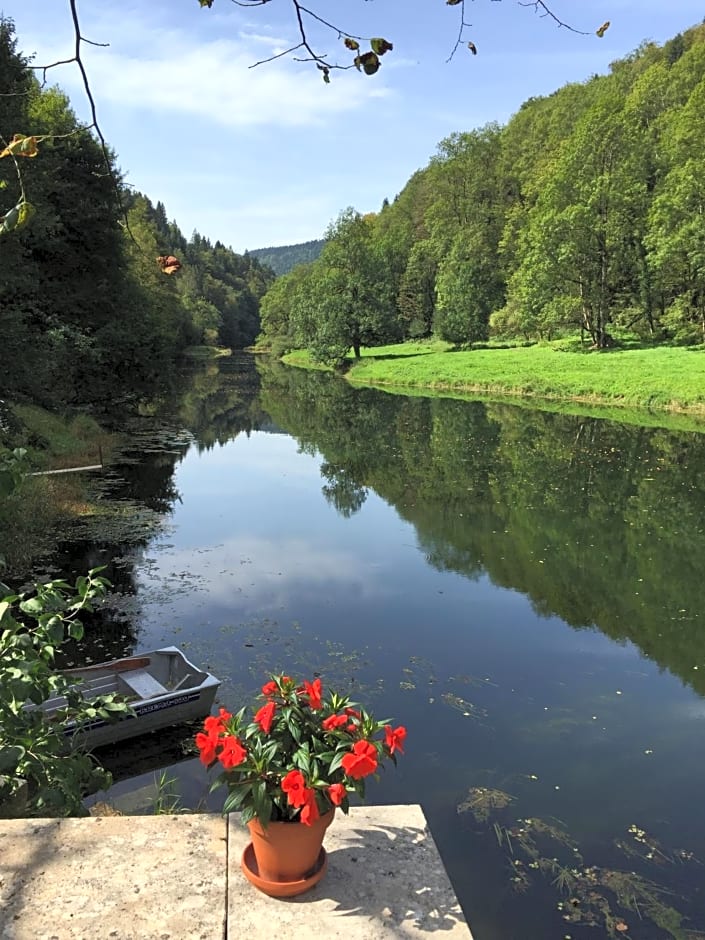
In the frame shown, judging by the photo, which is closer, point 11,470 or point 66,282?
point 11,470

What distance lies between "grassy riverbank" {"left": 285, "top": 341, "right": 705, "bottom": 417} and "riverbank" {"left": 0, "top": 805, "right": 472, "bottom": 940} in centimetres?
2957

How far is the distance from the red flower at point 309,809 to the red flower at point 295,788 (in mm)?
24

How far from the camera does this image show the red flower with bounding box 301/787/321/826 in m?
2.84

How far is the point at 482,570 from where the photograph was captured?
40.7ft

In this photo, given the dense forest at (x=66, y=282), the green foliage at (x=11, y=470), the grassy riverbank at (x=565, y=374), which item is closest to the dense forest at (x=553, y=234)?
the grassy riverbank at (x=565, y=374)

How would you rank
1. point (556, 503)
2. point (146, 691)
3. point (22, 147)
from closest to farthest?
point (22, 147) → point (146, 691) → point (556, 503)

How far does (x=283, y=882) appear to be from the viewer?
3035mm

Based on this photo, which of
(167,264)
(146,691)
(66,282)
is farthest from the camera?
(66,282)

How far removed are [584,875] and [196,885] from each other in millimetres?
3454

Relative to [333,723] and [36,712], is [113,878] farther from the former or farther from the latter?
[36,712]

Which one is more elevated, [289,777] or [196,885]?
[289,777]

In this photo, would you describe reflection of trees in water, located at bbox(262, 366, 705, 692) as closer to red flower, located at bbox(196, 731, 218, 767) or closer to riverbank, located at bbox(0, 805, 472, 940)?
riverbank, located at bbox(0, 805, 472, 940)

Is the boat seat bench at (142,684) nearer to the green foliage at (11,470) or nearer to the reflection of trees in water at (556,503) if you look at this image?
the green foliage at (11,470)

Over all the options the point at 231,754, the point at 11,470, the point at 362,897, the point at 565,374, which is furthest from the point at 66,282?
the point at 362,897
